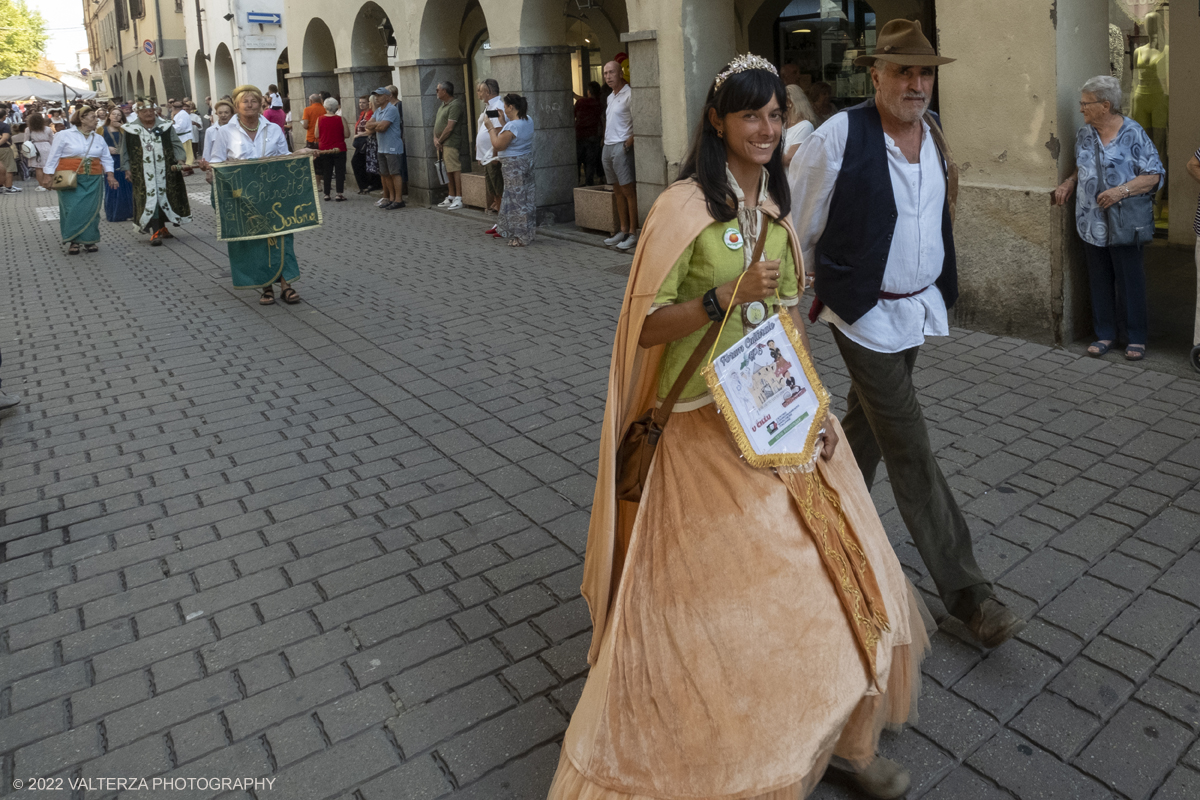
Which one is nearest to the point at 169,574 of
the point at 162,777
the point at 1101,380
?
the point at 162,777

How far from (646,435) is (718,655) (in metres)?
0.59

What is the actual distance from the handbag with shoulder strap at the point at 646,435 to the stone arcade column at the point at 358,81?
16982 millimetres

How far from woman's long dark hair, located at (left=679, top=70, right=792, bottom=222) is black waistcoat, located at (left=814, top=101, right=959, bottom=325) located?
659 millimetres

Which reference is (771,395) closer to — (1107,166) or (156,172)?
(1107,166)

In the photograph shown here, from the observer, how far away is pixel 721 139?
8.65ft

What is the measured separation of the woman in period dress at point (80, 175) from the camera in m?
13.5

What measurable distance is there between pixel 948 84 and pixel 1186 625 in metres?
4.66

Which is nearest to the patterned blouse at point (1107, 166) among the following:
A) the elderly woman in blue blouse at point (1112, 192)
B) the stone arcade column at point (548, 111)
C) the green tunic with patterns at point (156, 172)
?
the elderly woman in blue blouse at point (1112, 192)

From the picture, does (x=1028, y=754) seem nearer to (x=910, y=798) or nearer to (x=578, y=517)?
(x=910, y=798)

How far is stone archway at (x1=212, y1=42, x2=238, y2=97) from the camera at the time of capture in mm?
27766

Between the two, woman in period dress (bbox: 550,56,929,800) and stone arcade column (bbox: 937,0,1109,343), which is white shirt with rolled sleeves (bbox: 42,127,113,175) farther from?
woman in period dress (bbox: 550,56,929,800)

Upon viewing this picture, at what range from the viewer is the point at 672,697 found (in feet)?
7.91

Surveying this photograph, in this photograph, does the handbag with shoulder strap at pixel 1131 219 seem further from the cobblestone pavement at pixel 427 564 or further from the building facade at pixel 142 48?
the building facade at pixel 142 48

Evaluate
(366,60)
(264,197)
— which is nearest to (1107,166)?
(264,197)
